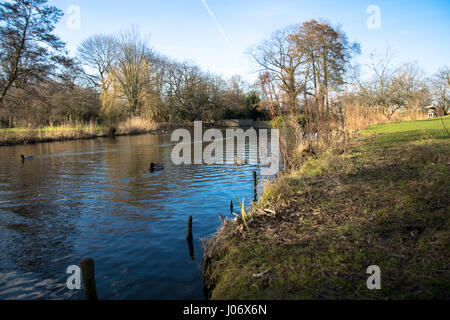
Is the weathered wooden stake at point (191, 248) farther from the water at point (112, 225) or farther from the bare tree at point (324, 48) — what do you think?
the bare tree at point (324, 48)

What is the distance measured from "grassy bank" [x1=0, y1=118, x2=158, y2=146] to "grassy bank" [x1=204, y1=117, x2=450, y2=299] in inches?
948

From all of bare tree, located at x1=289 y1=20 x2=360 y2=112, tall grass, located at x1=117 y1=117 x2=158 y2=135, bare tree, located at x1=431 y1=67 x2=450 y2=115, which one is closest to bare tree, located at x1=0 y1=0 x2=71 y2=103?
tall grass, located at x1=117 y1=117 x2=158 y2=135

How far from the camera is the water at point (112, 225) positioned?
3.89 metres

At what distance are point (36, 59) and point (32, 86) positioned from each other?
A: 2084 millimetres

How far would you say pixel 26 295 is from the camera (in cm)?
366

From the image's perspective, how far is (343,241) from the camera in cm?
349

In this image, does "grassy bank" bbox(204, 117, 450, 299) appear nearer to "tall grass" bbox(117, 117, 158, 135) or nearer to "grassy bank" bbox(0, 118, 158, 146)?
"grassy bank" bbox(0, 118, 158, 146)

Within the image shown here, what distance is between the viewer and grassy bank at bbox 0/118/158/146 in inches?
893

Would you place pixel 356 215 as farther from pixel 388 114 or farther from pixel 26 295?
pixel 388 114

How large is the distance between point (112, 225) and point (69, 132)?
934 inches

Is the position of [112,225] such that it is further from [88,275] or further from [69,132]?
[69,132]

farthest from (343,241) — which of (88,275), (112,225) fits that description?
(112,225)
